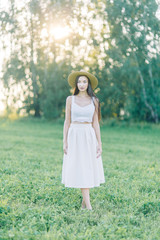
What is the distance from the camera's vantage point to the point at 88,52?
19047mm

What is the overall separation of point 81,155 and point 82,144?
0.15 meters

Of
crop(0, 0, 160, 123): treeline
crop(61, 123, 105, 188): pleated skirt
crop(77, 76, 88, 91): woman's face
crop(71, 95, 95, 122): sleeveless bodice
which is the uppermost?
crop(0, 0, 160, 123): treeline

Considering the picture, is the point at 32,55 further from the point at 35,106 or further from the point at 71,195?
the point at 71,195

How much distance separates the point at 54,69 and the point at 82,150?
16.8m

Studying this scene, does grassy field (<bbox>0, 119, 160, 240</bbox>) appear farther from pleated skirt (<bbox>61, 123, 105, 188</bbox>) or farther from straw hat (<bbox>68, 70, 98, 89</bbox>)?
straw hat (<bbox>68, 70, 98, 89</bbox>)

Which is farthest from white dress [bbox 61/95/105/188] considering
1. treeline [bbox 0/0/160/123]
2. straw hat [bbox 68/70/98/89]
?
treeline [bbox 0/0/160/123]

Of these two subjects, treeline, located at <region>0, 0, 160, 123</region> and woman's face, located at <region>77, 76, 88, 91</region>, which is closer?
woman's face, located at <region>77, 76, 88, 91</region>

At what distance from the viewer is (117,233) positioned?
3.74 m

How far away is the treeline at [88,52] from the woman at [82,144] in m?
12.8

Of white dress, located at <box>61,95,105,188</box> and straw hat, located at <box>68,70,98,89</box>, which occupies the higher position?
straw hat, located at <box>68,70,98,89</box>

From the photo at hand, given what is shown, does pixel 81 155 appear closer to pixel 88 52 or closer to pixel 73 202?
pixel 73 202

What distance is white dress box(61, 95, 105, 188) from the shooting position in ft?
14.5

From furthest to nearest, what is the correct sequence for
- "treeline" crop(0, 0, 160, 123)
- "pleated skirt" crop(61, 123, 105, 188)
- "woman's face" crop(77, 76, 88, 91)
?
"treeline" crop(0, 0, 160, 123) < "woman's face" crop(77, 76, 88, 91) < "pleated skirt" crop(61, 123, 105, 188)

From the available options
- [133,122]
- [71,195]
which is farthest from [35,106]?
[71,195]
